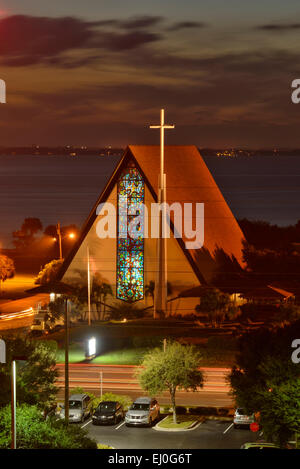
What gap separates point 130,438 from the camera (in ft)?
130

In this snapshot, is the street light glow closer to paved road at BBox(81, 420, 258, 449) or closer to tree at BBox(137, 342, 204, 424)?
tree at BBox(137, 342, 204, 424)

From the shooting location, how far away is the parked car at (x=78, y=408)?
42.3 meters

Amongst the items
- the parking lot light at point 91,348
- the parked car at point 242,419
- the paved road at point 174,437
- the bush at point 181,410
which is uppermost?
the parking lot light at point 91,348

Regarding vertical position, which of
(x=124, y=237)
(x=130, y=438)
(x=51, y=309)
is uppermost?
(x=124, y=237)

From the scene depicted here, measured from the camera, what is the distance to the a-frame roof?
6775 cm

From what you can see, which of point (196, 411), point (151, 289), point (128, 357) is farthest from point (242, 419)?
point (151, 289)

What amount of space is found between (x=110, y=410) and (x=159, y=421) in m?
2.52

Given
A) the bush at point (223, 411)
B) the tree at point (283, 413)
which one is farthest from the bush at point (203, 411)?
the tree at point (283, 413)

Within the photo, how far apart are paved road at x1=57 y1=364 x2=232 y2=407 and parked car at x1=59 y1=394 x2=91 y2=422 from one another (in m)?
3.82

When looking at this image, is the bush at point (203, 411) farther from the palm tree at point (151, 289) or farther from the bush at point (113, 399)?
the palm tree at point (151, 289)

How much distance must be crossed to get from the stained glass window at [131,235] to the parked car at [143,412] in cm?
2514

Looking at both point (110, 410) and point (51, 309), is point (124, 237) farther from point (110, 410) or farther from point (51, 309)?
point (110, 410)
